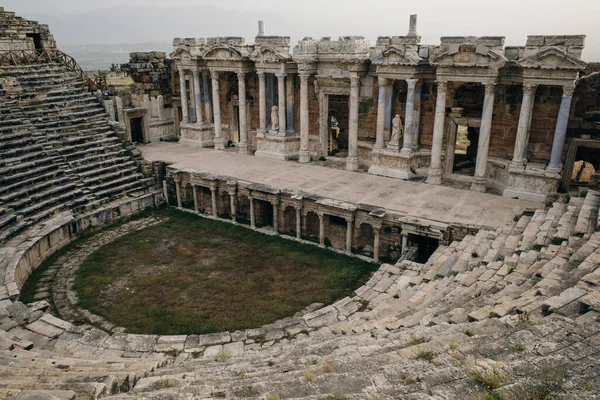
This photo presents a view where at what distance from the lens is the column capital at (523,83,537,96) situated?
15.2 m

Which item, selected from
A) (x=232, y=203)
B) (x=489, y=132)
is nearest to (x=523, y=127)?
(x=489, y=132)

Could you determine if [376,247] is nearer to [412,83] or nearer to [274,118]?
[412,83]

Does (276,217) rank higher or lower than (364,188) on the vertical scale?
lower

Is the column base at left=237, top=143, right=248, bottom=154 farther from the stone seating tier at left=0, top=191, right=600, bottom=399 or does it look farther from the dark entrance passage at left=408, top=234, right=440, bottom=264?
the stone seating tier at left=0, top=191, right=600, bottom=399

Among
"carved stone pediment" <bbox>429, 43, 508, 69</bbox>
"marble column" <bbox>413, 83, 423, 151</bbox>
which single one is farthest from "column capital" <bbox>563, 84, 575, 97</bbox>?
"marble column" <bbox>413, 83, 423, 151</bbox>

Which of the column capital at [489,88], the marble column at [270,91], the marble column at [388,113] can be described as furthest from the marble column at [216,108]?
the column capital at [489,88]

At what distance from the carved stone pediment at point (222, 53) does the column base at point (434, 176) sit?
33.3 feet

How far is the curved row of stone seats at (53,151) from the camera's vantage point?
51.7ft

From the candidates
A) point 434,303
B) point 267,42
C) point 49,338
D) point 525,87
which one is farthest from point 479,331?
point 267,42

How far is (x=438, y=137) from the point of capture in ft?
56.6

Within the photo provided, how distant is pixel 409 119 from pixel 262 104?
23.6 feet

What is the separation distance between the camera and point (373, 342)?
759 centimetres

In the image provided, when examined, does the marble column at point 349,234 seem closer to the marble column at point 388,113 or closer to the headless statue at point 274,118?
the marble column at point 388,113

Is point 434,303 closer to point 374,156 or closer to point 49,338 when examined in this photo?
point 49,338
